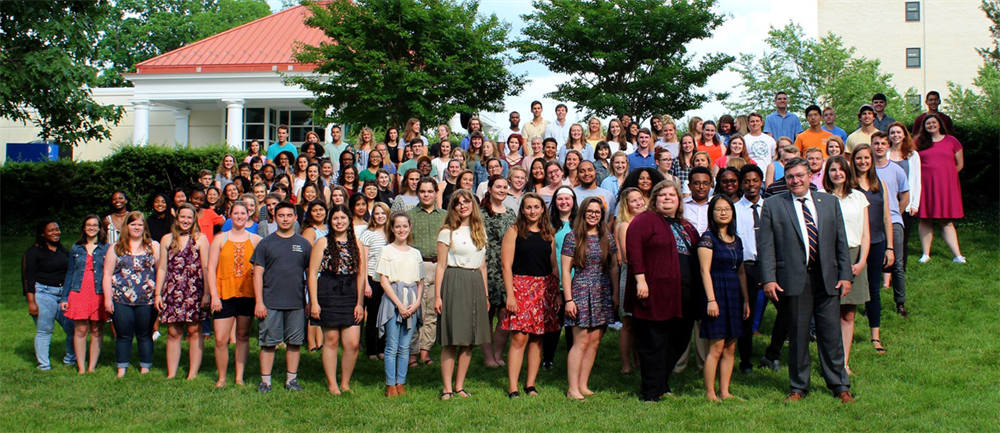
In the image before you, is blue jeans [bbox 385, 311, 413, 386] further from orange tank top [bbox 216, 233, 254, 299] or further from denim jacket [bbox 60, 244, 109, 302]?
denim jacket [bbox 60, 244, 109, 302]

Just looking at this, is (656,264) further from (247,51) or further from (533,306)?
(247,51)

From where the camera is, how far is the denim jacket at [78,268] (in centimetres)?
820

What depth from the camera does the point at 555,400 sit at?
6.64 m

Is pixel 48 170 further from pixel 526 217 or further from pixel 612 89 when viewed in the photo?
pixel 526 217

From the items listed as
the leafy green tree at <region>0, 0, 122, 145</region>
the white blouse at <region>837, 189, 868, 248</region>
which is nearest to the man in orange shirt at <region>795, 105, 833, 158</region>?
the white blouse at <region>837, 189, 868, 248</region>

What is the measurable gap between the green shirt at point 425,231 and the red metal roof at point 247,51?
72.4ft

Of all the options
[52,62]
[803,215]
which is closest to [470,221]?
[803,215]

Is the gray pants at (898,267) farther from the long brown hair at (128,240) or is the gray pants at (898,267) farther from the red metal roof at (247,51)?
the red metal roof at (247,51)

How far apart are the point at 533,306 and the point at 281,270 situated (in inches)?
93.5

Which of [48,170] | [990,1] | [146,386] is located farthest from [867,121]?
[990,1]

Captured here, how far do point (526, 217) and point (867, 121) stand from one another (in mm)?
6953

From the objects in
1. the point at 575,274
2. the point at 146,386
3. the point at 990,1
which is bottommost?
the point at 146,386

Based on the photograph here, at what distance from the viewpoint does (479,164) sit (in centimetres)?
1133

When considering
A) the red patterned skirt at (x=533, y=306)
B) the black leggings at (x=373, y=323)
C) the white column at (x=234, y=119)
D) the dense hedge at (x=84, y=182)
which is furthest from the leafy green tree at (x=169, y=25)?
the red patterned skirt at (x=533, y=306)
